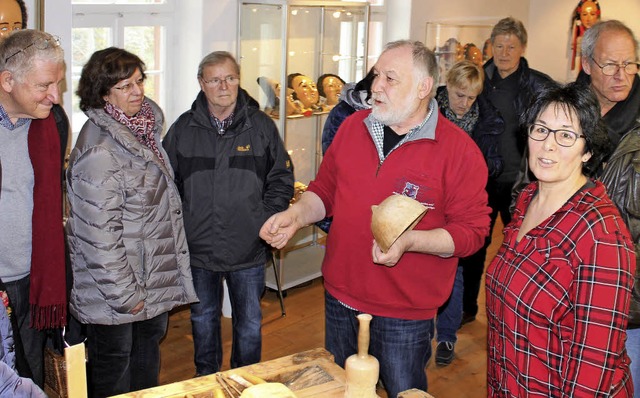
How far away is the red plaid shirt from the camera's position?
1.94 m

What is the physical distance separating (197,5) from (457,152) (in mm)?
2354

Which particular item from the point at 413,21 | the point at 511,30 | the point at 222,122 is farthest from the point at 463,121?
the point at 413,21

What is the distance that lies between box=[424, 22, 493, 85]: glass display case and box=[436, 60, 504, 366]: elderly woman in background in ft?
8.32

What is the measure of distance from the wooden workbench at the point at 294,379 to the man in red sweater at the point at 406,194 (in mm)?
521

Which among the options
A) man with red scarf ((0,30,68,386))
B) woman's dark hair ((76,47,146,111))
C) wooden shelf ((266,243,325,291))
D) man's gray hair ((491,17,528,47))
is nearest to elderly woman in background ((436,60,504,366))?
man's gray hair ((491,17,528,47))

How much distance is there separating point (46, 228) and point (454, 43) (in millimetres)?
4723

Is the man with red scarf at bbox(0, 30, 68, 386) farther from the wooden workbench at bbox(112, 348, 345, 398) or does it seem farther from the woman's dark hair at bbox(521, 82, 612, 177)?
the woman's dark hair at bbox(521, 82, 612, 177)

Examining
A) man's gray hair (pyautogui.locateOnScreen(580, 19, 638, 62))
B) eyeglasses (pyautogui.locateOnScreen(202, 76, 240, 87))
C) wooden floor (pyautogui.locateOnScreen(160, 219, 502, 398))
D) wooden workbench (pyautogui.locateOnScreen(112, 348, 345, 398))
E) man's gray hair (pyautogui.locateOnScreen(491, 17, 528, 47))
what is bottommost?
wooden floor (pyautogui.locateOnScreen(160, 219, 502, 398))

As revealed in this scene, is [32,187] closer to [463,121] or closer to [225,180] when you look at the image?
[225,180]

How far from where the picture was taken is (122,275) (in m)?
3.03

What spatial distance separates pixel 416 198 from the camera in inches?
106

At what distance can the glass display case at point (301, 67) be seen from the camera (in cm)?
466

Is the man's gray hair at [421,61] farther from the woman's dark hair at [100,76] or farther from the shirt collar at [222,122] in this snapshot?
the woman's dark hair at [100,76]

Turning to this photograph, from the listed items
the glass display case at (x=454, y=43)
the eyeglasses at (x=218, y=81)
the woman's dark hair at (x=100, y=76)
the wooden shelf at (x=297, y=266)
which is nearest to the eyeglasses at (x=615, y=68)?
the eyeglasses at (x=218, y=81)
